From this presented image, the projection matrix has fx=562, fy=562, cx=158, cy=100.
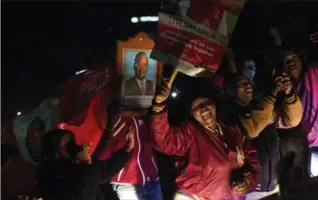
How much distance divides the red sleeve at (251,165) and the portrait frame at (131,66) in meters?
0.29

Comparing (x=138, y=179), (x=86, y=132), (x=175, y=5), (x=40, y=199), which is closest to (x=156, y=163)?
(x=138, y=179)

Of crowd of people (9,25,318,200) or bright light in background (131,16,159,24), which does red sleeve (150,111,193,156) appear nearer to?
crowd of people (9,25,318,200)

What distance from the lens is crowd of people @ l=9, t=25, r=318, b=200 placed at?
4.36ft

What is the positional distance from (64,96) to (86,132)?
0.33ft

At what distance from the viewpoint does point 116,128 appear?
4.49ft

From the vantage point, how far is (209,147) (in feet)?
A: 4.65

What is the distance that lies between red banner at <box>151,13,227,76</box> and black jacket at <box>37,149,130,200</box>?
0.27 metres

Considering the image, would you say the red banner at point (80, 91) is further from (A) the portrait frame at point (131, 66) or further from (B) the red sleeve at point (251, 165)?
(B) the red sleeve at point (251, 165)

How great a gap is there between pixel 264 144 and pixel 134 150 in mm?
355

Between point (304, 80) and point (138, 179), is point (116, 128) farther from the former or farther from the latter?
point (304, 80)

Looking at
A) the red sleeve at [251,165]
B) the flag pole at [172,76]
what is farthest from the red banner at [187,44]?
the red sleeve at [251,165]

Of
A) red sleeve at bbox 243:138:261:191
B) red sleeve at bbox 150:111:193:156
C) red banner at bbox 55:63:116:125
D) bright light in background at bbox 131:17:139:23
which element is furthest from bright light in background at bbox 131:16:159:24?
red sleeve at bbox 243:138:261:191

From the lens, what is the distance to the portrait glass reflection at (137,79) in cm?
137

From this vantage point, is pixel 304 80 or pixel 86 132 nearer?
pixel 86 132
